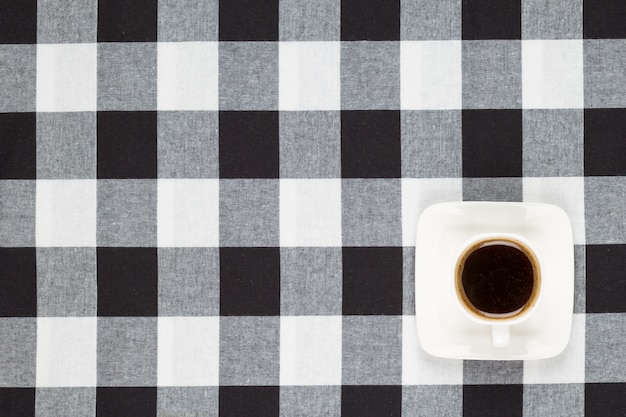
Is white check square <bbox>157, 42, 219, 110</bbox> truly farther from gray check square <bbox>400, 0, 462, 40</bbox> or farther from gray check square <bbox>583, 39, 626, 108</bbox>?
gray check square <bbox>583, 39, 626, 108</bbox>

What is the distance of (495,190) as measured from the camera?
830 mm

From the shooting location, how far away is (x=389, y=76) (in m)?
0.84

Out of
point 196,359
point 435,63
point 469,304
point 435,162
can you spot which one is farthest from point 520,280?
point 196,359

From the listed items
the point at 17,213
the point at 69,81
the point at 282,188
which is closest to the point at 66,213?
the point at 17,213

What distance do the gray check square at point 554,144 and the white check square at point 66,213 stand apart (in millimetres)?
551

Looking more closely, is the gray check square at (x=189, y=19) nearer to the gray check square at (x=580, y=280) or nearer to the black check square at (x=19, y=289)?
the black check square at (x=19, y=289)

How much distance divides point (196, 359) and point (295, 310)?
14 centimetres

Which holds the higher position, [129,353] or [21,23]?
[21,23]

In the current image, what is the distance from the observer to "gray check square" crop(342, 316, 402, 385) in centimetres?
83

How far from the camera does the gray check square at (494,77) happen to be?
83 cm

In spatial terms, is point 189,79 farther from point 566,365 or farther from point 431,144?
point 566,365

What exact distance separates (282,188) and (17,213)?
34 centimetres

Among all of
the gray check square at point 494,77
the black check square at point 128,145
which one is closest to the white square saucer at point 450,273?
the gray check square at point 494,77

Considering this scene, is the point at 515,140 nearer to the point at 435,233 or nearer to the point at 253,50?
the point at 435,233
